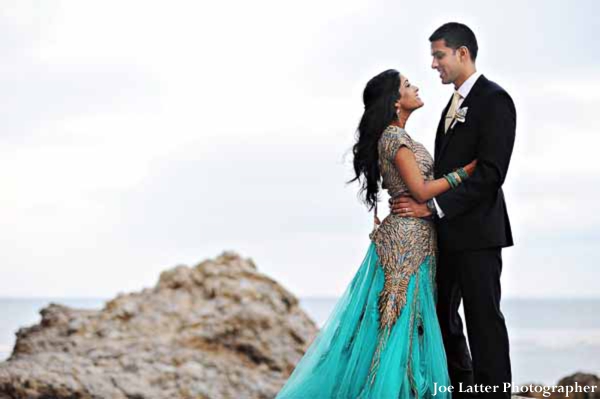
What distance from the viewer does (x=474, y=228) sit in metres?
5.24

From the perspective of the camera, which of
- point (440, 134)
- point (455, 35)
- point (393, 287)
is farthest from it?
point (440, 134)

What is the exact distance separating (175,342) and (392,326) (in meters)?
2.99

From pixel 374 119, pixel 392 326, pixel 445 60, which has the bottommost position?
pixel 392 326

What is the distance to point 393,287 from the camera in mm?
5367

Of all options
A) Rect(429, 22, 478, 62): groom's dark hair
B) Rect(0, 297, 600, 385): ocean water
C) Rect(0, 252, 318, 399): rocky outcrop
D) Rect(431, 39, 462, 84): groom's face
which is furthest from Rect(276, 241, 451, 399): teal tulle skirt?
Rect(0, 297, 600, 385): ocean water

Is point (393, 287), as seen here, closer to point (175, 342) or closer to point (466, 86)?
point (466, 86)

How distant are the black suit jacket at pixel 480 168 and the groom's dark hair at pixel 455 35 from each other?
0.22m

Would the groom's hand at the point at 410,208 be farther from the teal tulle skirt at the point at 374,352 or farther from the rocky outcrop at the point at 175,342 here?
the rocky outcrop at the point at 175,342

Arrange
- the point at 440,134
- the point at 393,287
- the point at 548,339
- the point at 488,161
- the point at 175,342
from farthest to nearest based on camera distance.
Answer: the point at 548,339, the point at 175,342, the point at 440,134, the point at 393,287, the point at 488,161

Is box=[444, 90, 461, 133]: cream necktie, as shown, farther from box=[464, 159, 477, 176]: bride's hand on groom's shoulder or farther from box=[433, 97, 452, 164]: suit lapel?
box=[464, 159, 477, 176]: bride's hand on groom's shoulder

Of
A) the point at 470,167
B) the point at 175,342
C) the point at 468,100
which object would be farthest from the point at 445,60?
the point at 175,342

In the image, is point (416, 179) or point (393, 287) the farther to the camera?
point (393, 287)

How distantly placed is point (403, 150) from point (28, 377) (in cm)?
333

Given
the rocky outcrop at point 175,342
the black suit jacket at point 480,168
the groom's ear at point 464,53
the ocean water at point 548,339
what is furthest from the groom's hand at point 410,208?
the ocean water at point 548,339
